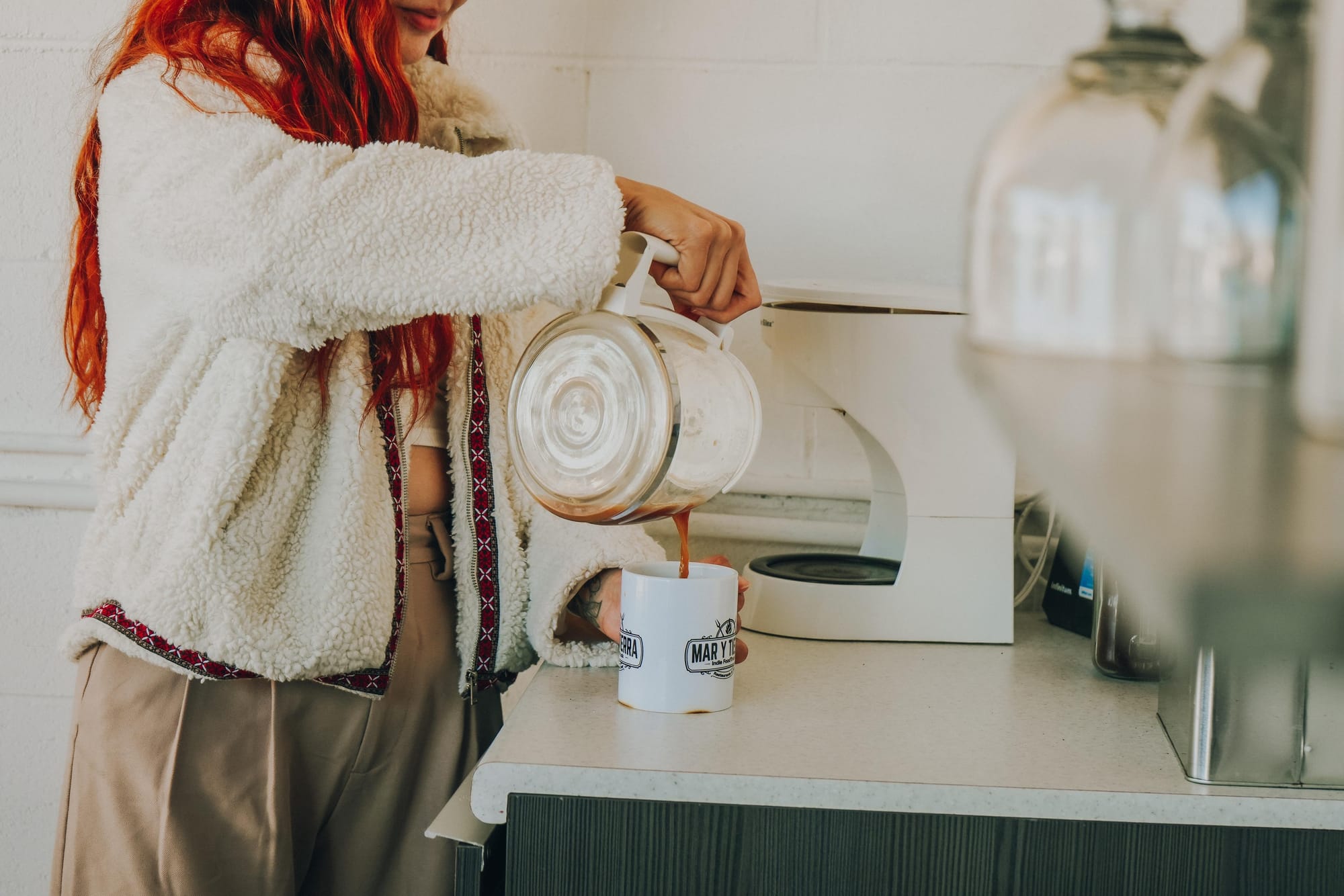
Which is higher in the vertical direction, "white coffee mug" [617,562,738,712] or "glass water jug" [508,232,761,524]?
"glass water jug" [508,232,761,524]

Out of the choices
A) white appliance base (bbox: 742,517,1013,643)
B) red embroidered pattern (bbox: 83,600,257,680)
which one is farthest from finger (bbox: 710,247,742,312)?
red embroidered pattern (bbox: 83,600,257,680)

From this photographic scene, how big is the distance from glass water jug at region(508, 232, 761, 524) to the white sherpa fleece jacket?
34 millimetres

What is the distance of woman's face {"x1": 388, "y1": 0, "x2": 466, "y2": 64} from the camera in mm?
1012

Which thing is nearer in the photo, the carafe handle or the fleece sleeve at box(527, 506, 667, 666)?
the carafe handle

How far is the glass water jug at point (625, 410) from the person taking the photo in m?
0.75

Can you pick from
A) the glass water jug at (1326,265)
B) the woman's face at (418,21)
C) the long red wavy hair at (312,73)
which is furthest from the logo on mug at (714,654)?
the glass water jug at (1326,265)

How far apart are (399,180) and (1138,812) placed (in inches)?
25.3

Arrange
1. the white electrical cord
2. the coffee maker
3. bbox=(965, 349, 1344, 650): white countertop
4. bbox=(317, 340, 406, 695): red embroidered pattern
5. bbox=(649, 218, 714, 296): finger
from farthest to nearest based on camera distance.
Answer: the white electrical cord → the coffee maker → bbox=(317, 340, 406, 695): red embroidered pattern → bbox=(649, 218, 714, 296): finger → bbox=(965, 349, 1344, 650): white countertop

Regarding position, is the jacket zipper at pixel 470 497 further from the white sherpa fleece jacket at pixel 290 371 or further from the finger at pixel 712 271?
the finger at pixel 712 271

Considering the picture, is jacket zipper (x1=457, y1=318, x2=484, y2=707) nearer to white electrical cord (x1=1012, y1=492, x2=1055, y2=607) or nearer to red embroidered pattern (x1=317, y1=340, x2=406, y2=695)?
red embroidered pattern (x1=317, y1=340, x2=406, y2=695)

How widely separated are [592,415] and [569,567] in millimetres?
283

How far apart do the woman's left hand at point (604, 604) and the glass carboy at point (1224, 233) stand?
77 centimetres

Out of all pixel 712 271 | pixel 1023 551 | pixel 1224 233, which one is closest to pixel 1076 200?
pixel 1224 233

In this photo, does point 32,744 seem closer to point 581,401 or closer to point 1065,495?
point 581,401
